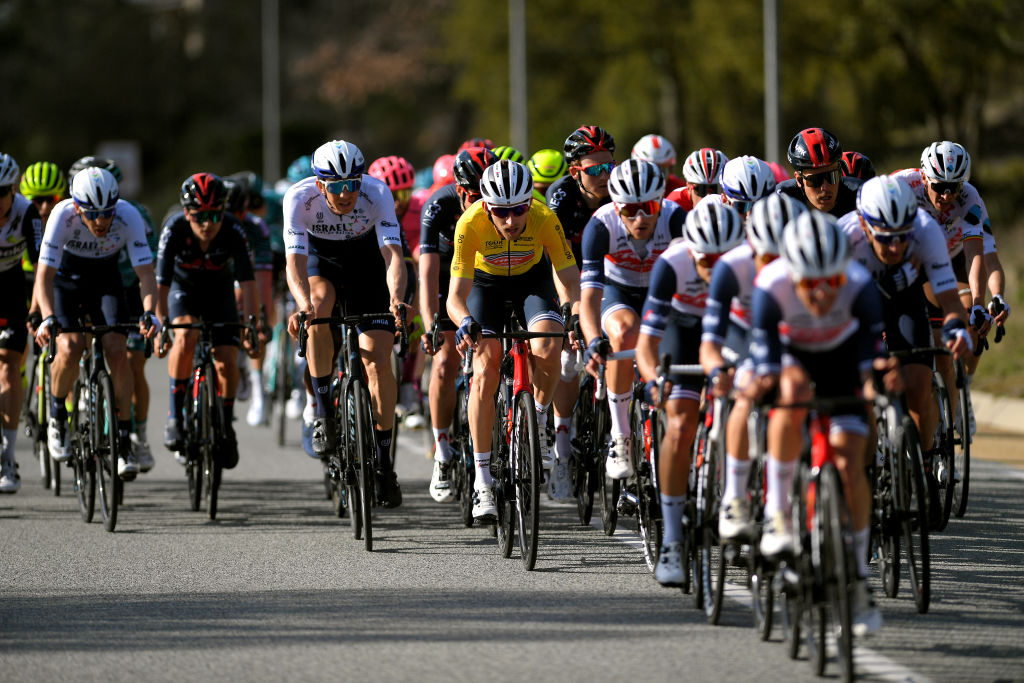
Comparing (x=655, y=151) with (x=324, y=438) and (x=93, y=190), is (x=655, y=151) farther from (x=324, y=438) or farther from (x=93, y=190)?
(x=93, y=190)

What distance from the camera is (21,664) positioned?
650 centimetres

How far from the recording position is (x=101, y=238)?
10.5m

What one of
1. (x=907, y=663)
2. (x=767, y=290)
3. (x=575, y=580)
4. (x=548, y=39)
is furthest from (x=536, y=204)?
(x=548, y=39)

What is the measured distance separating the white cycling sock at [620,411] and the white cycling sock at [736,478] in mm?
2140

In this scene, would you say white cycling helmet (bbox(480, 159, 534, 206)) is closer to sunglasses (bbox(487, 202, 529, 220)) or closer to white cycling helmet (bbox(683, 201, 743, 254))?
sunglasses (bbox(487, 202, 529, 220))

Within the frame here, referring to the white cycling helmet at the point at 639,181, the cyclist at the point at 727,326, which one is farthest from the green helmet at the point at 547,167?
the cyclist at the point at 727,326

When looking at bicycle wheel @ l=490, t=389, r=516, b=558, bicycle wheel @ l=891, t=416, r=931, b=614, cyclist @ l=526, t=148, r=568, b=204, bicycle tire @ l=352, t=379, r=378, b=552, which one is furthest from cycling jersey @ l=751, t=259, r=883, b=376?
cyclist @ l=526, t=148, r=568, b=204

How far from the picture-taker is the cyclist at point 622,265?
8469 mm

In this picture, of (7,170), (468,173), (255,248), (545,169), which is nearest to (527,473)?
(468,173)

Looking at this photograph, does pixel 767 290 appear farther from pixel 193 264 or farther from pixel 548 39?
pixel 548 39

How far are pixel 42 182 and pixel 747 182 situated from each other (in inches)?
211

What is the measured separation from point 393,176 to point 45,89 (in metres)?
52.2

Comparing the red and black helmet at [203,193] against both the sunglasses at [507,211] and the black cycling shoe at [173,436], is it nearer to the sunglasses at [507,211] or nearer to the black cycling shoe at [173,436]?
the black cycling shoe at [173,436]

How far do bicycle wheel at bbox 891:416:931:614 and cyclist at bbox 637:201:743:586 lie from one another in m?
0.92
